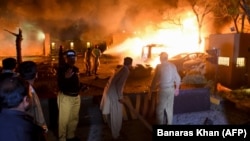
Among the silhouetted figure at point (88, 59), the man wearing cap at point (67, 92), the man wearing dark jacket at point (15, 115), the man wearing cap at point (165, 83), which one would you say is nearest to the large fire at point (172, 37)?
the silhouetted figure at point (88, 59)

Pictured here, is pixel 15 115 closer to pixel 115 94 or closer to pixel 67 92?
pixel 67 92

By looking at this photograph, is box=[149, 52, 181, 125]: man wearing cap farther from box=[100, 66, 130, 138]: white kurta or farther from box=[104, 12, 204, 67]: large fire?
box=[104, 12, 204, 67]: large fire

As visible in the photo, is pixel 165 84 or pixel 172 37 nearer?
pixel 165 84

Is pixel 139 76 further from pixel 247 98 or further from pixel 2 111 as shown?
pixel 2 111

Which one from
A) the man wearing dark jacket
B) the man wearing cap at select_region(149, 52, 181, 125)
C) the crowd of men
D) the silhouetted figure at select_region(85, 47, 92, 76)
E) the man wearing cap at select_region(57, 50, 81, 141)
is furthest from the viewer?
the silhouetted figure at select_region(85, 47, 92, 76)

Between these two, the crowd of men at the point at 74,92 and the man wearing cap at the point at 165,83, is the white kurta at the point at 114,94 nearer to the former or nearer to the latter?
the crowd of men at the point at 74,92

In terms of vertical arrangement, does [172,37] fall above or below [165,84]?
above

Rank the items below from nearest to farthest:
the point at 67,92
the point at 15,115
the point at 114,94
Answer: the point at 15,115 → the point at 67,92 → the point at 114,94

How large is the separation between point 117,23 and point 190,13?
8.28m

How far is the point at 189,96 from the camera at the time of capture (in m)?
8.42

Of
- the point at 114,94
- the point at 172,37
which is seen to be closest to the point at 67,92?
the point at 114,94

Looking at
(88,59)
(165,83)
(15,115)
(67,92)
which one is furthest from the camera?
(88,59)

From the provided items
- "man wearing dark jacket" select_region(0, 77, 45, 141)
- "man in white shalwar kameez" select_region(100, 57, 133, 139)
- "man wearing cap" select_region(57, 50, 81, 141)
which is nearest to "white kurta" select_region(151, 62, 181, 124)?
"man in white shalwar kameez" select_region(100, 57, 133, 139)

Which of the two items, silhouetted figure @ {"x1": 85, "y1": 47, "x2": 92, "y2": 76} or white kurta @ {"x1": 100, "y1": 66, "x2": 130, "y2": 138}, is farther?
silhouetted figure @ {"x1": 85, "y1": 47, "x2": 92, "y2": 76}
